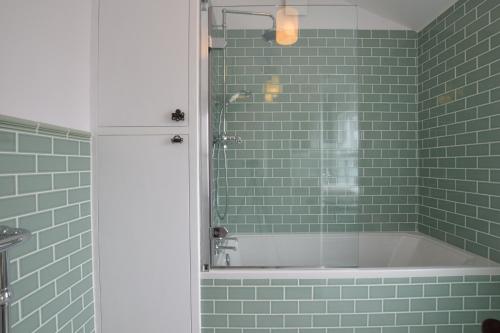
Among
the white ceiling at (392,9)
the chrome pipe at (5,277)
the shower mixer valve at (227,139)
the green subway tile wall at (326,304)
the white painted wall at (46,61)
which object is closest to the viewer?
the chrome pipe at (5,277)

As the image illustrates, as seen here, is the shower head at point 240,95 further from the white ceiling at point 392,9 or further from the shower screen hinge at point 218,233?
the shower screen hinge at point 218,233

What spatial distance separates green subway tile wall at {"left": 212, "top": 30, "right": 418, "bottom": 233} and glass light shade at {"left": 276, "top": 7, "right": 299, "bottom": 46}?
0.16 ft

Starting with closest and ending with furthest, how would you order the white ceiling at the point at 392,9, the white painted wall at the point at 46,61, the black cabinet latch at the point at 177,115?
1. the white painted wall at the point at 46,61
2. the black cabinet latch at the point at 177,115
3. the white ceiling at the point at 392,9

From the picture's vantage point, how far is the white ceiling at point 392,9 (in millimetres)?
2010

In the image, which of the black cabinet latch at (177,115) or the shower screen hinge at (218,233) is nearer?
the black cabinet latch at (177,115)

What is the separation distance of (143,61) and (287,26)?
1.10m

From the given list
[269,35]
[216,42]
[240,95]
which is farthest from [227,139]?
[269,35]

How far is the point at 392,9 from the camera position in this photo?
7.43 feet

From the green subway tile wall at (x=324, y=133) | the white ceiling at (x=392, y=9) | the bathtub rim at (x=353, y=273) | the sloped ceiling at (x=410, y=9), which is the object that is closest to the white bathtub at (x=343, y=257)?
the bathtub rim at (x=353, y=273)

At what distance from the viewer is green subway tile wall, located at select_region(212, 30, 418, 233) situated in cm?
207

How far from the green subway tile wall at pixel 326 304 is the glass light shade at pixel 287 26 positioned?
5.08ft

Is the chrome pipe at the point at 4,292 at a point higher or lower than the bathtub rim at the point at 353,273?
higher

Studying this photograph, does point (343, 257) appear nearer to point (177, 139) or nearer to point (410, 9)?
point (177, 139)

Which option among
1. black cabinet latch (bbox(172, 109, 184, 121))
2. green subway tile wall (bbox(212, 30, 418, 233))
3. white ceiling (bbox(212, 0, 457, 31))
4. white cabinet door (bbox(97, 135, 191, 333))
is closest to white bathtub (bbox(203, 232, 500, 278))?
green subway tile wall (bbox(212, 30, 418, 233))
